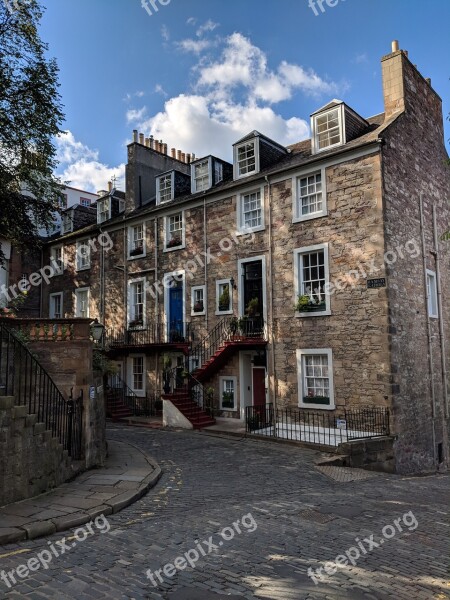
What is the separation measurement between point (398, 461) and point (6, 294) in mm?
22536

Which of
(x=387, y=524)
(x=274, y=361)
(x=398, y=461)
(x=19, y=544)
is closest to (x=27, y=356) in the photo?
(x=19, y=544)

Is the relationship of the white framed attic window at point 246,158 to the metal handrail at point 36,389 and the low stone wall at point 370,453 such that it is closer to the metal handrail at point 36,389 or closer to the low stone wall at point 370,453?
the low stone wall at point 370,453

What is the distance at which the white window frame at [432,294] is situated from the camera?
17562mm

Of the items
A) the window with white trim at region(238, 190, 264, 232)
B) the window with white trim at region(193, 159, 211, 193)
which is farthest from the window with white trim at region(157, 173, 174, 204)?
the window with white trim at region(238, 190, 264, 232)

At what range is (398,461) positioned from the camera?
47.1 feet

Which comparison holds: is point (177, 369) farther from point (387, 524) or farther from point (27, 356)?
point (387, 524)

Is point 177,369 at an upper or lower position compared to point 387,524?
upper

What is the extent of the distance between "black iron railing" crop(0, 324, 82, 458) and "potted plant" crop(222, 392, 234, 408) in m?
9.51

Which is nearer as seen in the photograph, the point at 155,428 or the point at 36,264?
the point at 155,428

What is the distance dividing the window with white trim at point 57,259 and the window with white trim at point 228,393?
14.1m

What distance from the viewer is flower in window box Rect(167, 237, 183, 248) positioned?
21616mm

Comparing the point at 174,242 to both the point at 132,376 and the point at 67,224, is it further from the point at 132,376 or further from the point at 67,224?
the point at 67,224

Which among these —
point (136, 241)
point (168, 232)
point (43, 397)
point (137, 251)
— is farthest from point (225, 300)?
point (43, 397)

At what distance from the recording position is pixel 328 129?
17.2 m
